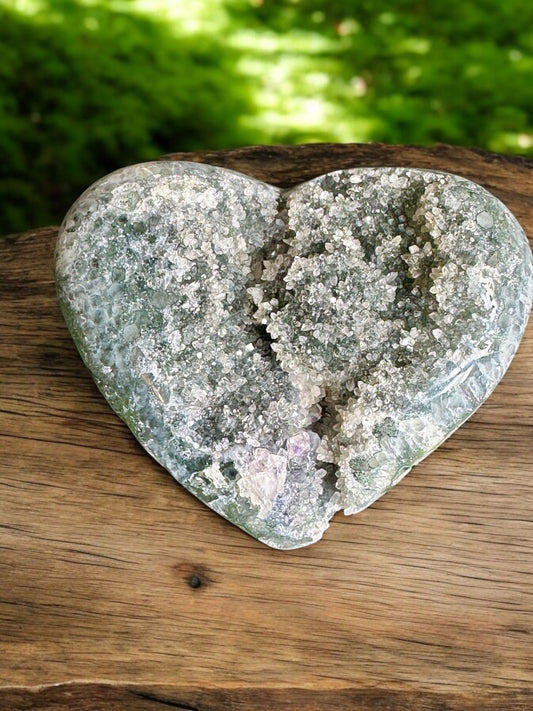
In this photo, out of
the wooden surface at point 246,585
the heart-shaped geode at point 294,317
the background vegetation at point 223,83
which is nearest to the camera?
the heart-shaped geode at point 294,317

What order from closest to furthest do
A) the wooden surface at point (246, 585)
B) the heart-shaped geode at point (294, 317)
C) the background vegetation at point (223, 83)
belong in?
the heart-shaped geode at point (294, 317)
the wooden surface at point (246, 585)
the background vegetation at point (223, 83)

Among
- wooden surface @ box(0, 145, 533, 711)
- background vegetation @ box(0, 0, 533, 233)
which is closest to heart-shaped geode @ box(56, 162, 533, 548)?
wooden surface @ box(0, 145, 533, 711)

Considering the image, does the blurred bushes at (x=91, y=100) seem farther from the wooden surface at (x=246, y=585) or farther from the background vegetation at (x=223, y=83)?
the wooden surface at (x=246, y=585)

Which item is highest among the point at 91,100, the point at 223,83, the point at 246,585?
the point at 223,83

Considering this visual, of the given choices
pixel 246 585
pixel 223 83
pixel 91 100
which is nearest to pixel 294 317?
pixel 246 585

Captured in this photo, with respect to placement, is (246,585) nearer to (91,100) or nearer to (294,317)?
(294,317)

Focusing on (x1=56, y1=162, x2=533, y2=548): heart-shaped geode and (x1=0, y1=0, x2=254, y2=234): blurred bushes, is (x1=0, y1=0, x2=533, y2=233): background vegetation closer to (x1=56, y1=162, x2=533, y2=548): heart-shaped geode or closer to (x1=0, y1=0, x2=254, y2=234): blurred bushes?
(x1=0, y1=0, x2=254, y2=234): blurred bushes

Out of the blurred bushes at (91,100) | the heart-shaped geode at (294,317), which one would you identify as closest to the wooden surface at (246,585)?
the heart-shaped geode at (294,317)
